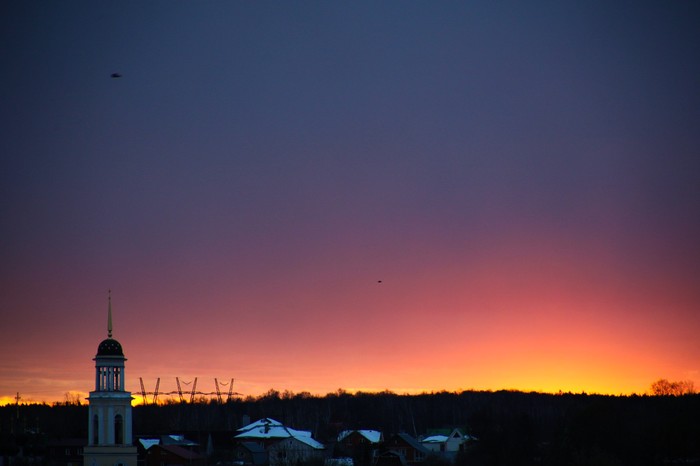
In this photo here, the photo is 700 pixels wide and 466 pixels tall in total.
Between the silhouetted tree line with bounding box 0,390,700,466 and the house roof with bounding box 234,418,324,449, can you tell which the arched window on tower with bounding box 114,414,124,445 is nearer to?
the silhouetted tree line with bounding box 0,390,700,466

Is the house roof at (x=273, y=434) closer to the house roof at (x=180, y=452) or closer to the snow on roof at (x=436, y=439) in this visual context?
the snow on roof at (x=436, y=439)

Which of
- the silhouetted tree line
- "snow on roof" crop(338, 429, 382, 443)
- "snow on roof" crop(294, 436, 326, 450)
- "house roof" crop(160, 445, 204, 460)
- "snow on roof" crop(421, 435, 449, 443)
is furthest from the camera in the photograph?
"snow on roof" crop(421, 435, 449, 443)

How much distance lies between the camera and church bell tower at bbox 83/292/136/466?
79562mm

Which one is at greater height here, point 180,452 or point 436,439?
point 436,439

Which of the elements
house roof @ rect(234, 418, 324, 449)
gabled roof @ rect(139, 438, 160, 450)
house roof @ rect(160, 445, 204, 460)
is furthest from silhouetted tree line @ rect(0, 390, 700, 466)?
house roof @ rect(160, 445, 204, 460)

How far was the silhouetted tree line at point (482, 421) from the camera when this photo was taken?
7725 cm

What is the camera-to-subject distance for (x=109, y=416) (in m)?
79.9

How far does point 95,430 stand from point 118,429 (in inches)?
61.0

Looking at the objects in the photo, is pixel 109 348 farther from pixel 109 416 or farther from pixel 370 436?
pixel 370 436

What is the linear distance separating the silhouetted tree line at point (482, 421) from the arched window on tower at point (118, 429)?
21.3m

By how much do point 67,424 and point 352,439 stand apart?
4497 cm

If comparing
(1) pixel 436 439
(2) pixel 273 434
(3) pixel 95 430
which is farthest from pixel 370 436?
(3) pixel 95 430

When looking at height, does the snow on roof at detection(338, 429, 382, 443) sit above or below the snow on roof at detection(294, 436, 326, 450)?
above

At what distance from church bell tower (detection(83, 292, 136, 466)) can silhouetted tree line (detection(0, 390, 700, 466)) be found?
2140 centimetres
